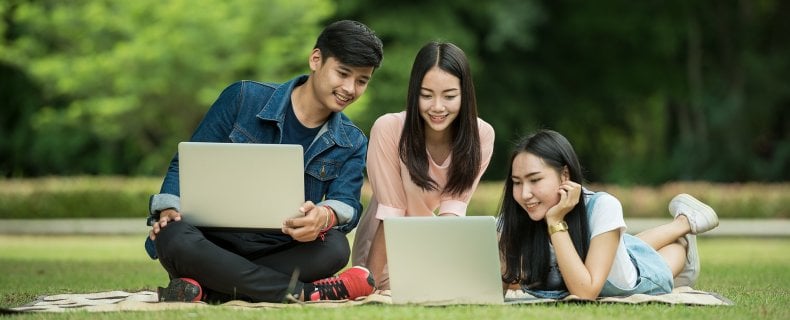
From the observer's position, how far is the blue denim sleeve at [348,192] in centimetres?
552

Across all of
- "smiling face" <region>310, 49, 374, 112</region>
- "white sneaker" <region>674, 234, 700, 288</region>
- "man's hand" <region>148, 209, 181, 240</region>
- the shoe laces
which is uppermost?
"smiling face" <region>310, 49, 374, 112</region>

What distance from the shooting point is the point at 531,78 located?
1002 inches

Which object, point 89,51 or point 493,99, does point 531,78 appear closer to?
point 493,99

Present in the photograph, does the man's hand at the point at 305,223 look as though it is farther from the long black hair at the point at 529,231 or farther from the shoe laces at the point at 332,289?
the long black hair at the point at 529,231

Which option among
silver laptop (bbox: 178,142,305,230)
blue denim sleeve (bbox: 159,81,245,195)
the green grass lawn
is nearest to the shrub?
the green grass lawn

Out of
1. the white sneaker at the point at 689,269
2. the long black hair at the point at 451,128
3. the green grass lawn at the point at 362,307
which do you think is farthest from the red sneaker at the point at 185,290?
the white sneaker at the point at 689,269

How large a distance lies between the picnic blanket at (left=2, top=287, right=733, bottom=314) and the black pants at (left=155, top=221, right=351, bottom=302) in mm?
142

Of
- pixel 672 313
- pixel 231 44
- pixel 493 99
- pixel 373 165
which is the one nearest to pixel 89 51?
pixel 231 44

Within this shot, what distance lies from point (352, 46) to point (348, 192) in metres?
0.70

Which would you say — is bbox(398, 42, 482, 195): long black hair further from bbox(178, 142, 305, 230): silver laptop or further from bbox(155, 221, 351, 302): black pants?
bbox(178, 142, 305, 230): silver laptop

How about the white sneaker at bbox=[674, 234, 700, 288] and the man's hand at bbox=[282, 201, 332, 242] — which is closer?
the man's hand at bbox=[282, 201, 332, 242]

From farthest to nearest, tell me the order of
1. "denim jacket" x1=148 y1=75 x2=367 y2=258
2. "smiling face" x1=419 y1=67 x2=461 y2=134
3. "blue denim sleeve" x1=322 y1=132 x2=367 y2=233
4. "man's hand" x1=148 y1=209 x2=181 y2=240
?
"smiling face" x1=419 y1=67 x2=461 y2=134 → "denim jacket" x1=148 y1=75 x2=367 y2=258 → "blue denim sleeve" x1=322 y1=132 x2=367 y2=233 → "man's hand" x1=148 y1=209 x2=181 y2=240

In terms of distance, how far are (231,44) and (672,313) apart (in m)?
16.3

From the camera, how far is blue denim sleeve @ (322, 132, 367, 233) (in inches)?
217
